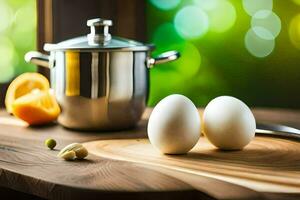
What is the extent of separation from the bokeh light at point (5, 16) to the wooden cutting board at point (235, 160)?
669mm

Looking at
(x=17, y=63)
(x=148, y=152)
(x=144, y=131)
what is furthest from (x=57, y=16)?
(x=148, y=152)

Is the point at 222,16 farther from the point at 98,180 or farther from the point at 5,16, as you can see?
the point at 98,180

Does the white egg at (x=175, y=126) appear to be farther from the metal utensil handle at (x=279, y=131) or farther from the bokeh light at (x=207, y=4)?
the bokeh light at (x=207, y=4)

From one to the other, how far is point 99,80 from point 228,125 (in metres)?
0.29

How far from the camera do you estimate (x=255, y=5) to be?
54.9 inches

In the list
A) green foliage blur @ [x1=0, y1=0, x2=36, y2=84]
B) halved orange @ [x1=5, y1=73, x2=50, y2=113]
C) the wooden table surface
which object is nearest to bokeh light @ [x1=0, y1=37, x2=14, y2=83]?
green foliage blur @ [x1=0, y1=0, x2=36, y2=84]

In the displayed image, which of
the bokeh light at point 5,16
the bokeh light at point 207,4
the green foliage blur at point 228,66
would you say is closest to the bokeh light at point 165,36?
the green foliage blur at point 228,66

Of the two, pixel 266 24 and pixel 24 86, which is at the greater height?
pixel 266 24

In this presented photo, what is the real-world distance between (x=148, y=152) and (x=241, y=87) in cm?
71

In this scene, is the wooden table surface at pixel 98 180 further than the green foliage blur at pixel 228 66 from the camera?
No

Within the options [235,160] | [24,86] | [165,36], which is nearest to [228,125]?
[235,160]

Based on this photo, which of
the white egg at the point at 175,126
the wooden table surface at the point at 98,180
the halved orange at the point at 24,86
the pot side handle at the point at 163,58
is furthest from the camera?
the halved orange at the point at 24,86

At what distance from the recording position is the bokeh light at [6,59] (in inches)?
55.5

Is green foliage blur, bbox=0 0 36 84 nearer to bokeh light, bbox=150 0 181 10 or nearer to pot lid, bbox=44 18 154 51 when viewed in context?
bokeh light, bbox=150 0 181 10
